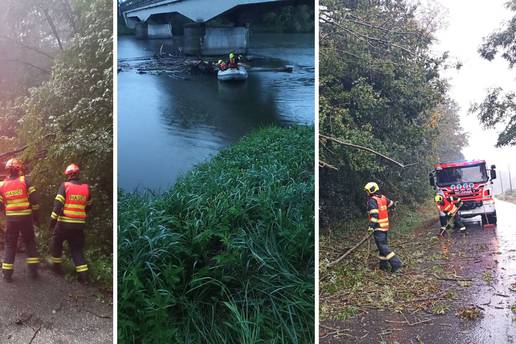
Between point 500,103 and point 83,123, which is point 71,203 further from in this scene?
point 500,103

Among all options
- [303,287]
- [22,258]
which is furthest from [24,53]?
[303,287]

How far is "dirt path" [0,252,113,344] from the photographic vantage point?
14.9ft

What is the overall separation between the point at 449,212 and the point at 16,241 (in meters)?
5.00

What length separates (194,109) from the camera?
4863 mm

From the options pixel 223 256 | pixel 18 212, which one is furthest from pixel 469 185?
pixel 18 212

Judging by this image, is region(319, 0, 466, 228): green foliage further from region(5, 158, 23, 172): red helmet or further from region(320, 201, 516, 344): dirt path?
region(5, 158, 23, 172): red helmet

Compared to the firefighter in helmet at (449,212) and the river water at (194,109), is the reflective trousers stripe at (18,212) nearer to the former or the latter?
the river water at (194,109)

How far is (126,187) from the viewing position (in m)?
4.69

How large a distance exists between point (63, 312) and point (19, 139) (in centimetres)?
213

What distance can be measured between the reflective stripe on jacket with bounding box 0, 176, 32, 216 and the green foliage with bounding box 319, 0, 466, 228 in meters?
3.45

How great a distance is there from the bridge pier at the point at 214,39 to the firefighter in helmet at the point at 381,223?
2249 millimetres

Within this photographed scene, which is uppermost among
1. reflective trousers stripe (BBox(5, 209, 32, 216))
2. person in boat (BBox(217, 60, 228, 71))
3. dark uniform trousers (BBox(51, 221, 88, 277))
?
person in boat (BBox(217, 60, 228, 71))

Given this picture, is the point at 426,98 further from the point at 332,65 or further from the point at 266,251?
the point at 266,251

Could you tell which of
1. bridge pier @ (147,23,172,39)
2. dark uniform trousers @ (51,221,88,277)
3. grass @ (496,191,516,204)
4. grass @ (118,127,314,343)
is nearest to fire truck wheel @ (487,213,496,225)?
grass @ (496,191,516,204)
